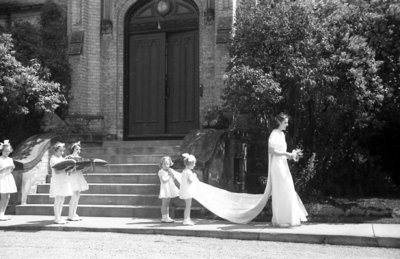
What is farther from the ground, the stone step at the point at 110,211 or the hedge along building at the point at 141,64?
the hedge along building at the point at 141,64

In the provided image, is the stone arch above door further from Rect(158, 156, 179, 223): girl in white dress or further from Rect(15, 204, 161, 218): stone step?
Rect(158, 156, 179, 223): girl in white dress

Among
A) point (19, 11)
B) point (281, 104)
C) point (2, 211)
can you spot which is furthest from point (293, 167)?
point (19, 11)

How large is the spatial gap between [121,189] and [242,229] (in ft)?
11.3

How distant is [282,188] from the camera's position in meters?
8.77

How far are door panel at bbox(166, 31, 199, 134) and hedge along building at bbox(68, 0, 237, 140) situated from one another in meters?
0.03

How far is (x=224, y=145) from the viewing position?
36.8ft

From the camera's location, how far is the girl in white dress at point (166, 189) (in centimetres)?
948

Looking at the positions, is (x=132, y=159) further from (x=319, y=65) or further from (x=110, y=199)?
(x=319, y=65)

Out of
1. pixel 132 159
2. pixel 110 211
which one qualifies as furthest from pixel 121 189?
pixel 132 159

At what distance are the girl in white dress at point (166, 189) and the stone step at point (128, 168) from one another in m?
1.95

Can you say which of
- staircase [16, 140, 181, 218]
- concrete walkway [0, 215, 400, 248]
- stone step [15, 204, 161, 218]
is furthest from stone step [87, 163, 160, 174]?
concrete walkway [0, 215, 400, 248]

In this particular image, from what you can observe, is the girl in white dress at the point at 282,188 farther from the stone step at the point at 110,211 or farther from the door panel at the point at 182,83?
the door panel at the point at 182,83

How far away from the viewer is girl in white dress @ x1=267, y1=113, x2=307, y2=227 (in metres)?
8.72

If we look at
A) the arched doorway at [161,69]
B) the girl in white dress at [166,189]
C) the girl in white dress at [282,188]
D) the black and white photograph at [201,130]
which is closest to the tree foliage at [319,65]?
the black and white photograph at [201,130]
